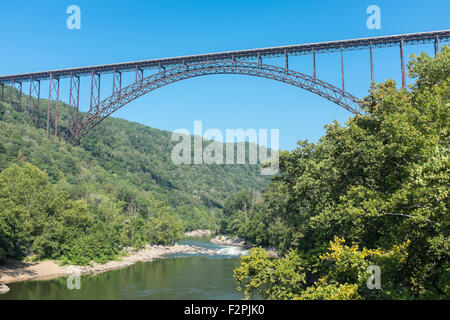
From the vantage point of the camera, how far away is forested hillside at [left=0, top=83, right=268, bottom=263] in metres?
34.2

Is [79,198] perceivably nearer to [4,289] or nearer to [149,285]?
[4,289]

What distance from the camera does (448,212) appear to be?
27.5ft

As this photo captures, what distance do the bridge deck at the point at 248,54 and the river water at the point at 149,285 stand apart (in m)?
21.1

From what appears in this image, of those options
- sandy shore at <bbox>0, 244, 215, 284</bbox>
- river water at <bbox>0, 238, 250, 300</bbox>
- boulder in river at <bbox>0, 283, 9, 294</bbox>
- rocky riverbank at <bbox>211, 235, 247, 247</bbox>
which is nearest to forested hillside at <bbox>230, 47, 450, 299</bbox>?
river water at <bbox>0, 238, 250, 300</bbox>

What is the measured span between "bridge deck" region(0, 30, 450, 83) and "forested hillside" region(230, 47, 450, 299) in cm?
1389

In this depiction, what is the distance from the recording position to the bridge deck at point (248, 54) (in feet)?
97.9

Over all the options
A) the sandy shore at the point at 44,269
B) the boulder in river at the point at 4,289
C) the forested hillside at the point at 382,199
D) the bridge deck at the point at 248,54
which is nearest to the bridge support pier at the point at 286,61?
the bridge deck at the point at 248,54

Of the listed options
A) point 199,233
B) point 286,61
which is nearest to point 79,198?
point 286,61

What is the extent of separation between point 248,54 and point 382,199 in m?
28.3

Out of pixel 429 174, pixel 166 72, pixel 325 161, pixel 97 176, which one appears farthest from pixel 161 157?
pixel 429 174

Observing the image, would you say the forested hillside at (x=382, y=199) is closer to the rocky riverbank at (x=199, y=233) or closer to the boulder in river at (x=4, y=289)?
the boulder in river at (x=4, y=289)

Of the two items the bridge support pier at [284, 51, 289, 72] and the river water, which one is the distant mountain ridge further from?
the bridge support pier at [284, 51, 289, 72]

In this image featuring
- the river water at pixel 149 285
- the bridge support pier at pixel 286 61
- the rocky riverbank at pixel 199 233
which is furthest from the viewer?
the rocky riverbank at pixel 199 233
